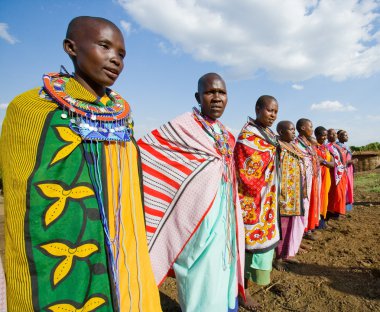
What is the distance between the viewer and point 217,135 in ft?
9.08

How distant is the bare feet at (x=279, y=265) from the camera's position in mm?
4234

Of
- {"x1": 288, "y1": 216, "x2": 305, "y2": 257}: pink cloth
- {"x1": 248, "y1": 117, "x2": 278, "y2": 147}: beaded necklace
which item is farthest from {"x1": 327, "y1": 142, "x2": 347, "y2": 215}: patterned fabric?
{"x1": 248, "y1": 117, "x2": 278, "y2": 147}: beaded necklace

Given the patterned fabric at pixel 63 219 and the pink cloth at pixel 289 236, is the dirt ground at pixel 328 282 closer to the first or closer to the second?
the pink cloth at pixel 289 236

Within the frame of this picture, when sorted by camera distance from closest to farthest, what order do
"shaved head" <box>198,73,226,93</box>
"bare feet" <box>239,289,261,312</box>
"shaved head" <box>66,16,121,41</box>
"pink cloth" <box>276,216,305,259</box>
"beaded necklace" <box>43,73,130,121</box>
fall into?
"beaded necklace" <box>43,73,130,121</box>, "shaved head" <box>66,16,121,41</box>, "shaved head" <box>198,73,226,93</box>, "bare feet" <box>239,289,261,312</box>, "pink cloth" <box>276,216,305,259</box>

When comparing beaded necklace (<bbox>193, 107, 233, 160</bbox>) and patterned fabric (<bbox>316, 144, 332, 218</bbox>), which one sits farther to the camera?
patterned fabric (<bbox>316, 144, 332, 218</bbox>)

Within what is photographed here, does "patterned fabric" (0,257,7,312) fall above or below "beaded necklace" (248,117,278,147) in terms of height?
below

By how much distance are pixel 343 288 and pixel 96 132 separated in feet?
12.2

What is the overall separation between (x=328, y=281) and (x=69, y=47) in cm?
405

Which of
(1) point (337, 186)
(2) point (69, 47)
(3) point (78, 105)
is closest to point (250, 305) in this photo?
(3) point (78, 105)

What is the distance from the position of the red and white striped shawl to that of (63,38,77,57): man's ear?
1.28 metres

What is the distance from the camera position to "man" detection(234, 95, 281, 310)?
3.29 m

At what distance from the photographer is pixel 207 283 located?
2.28 metres

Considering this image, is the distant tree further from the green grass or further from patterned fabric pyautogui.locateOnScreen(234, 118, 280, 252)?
patterned fabric pyautogui.locateOnScreen(234, 118, 280, 252)

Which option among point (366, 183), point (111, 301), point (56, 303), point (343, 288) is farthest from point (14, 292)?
point (366, 183)
